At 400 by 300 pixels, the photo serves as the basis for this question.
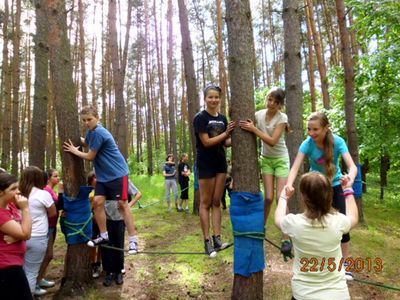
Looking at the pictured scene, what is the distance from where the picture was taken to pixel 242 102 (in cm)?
329

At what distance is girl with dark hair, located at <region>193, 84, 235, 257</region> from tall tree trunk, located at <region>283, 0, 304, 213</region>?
7.33 ft

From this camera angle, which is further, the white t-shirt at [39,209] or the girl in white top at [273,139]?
the white t-shirt at [39,209]

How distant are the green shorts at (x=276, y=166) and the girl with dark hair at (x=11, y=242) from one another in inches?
92.0

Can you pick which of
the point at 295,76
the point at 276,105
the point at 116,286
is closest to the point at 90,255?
the point at 116,286

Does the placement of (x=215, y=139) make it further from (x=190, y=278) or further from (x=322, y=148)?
(x=190, y=278)

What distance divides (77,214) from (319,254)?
9.85ft

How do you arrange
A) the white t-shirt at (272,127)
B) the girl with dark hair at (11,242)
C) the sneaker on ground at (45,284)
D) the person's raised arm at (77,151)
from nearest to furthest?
the girl with dark hair at (11,242) → the white t-shirt at (272,127) → the person's raised arm at (77,151) → the sneaker on ground at (45,284)

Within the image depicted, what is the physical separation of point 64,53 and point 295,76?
11.5 ft

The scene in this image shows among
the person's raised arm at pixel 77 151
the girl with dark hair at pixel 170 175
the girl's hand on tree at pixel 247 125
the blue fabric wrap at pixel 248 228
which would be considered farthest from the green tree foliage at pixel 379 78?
the person's raised arm at pixel 77 151

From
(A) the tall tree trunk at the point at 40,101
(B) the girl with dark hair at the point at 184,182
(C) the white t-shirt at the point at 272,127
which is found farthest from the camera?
(B) the girl with dark hair at the point at 184,182

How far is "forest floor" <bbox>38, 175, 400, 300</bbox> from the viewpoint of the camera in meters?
4.55

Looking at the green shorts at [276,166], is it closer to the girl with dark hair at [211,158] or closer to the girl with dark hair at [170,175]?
the girl with dark hair at [211,158]

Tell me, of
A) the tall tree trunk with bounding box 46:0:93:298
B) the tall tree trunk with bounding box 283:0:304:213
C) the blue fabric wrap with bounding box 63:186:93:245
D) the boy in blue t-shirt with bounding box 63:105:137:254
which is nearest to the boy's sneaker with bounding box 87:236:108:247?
the boy in blue t-shirt with bounding box 63:105:137:254

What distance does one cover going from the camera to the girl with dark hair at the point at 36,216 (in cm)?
381
